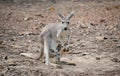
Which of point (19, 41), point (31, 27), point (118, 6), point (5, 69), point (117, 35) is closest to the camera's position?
point (5, 69)

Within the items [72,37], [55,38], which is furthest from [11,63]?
[72,37]

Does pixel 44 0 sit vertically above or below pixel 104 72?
above

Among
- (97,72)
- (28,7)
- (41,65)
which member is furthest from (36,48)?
(28,7)

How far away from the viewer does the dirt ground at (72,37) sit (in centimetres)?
789

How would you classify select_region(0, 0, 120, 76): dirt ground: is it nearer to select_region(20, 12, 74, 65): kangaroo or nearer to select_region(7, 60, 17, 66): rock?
select_region(7, 60, 17, 66): rock

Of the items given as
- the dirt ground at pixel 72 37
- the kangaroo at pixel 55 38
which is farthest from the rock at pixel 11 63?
the kangaroo at pixel 55 38

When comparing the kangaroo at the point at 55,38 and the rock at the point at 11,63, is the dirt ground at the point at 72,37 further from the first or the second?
the kangaroo at the point at 55,38

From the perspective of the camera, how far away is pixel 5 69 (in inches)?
303

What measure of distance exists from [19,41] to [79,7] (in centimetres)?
682

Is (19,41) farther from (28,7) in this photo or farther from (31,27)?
(28,7)

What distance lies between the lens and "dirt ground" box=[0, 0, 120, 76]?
25.9 ft

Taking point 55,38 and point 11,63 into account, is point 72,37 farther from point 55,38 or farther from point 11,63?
point 11,63

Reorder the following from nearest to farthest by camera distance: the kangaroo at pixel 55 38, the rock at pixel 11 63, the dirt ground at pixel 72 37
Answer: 1. the dirt ground at pixel 72 37
2. the rock at pixel 11 63
3. the kangaroo at pixel 55 38

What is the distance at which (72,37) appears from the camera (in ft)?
38.3
